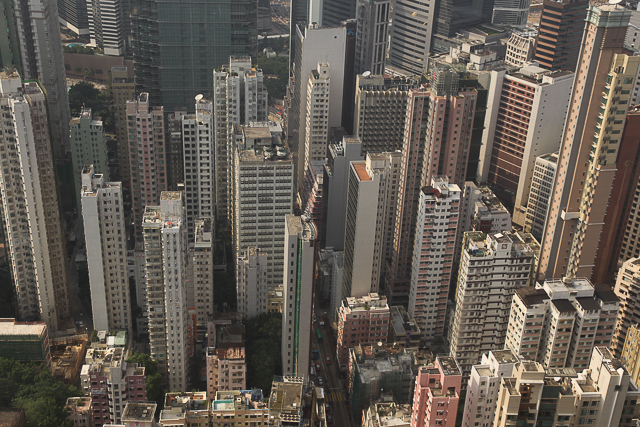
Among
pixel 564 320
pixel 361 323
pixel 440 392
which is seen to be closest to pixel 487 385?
pixel 440 392

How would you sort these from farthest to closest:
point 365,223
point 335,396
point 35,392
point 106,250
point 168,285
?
point 365,223
point 335,396
point 106,250
point 35,392
point 168,285

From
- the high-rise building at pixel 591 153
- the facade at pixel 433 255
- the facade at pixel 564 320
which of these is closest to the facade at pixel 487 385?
the facade at pixel 564 320

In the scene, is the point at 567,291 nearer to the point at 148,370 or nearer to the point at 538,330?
the point at 538,330

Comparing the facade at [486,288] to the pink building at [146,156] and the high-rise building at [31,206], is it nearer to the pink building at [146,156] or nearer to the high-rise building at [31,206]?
the pink building at [146,156]

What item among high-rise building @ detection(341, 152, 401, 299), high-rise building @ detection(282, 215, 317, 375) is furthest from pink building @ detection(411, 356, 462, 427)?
high-rise building @ detection(341, 152, 401, 299)

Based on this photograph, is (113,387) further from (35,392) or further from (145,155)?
(145,155)

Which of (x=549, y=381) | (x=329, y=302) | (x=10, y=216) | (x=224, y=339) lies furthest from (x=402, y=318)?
(x=10, y=216)
